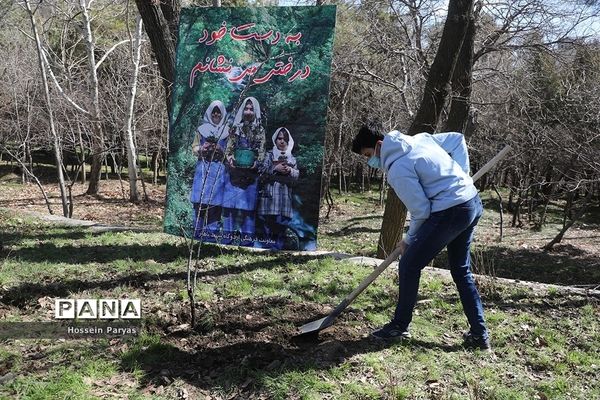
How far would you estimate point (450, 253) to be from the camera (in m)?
3.80

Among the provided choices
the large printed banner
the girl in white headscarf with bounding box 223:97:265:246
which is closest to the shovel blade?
the large printed banner

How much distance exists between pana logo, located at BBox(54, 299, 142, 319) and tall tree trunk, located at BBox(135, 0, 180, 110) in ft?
12.0

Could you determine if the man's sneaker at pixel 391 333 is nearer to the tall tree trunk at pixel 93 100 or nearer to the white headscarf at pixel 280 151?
the white headscarf at pixel 280 151

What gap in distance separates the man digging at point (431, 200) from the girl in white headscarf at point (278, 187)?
2413 mm

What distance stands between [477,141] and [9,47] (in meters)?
19.8

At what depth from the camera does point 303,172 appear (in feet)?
20.0

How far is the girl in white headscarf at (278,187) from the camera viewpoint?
6.14 meters

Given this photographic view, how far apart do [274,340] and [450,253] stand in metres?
1.49

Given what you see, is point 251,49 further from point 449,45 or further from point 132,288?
point 132,288

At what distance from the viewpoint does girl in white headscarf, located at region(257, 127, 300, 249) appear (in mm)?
6137

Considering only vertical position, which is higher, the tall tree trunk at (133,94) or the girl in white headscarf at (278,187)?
the tall tree trunk at (133,94)

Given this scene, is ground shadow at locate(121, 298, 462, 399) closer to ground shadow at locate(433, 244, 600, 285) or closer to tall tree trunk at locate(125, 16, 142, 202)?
ground shadow at locate(433, 244, 600, 285)

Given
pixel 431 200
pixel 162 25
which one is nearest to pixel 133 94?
pixel 162 25

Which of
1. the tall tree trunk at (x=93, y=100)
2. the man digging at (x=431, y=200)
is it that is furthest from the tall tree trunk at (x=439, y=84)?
the tall tree trunk at (x=93, y=100)
